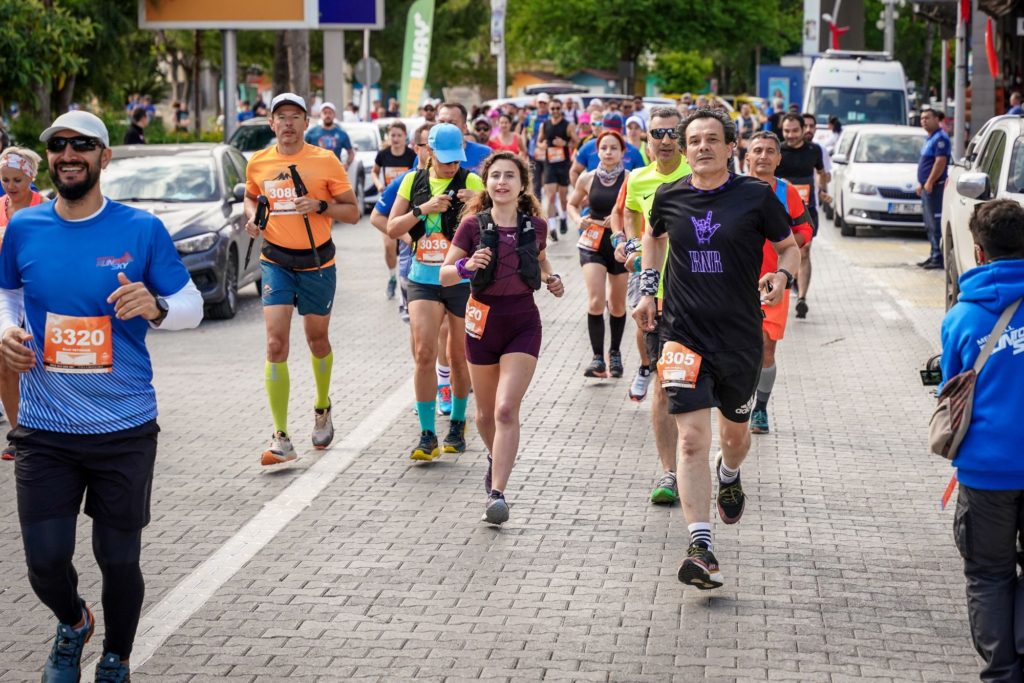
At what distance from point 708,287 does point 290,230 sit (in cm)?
331

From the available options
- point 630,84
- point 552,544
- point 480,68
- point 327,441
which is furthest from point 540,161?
point 480,68

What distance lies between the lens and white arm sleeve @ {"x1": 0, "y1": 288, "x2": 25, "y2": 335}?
205 inches

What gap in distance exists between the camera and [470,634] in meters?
6.03

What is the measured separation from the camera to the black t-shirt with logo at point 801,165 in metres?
15.6

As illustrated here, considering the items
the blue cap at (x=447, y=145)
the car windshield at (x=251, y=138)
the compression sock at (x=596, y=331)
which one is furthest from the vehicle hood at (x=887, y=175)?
the blue cap at (x=447, y=145)

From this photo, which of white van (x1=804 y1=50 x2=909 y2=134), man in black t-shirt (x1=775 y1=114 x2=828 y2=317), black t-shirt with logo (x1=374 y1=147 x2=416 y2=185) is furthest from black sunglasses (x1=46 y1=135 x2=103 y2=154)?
white van (x1=804 y1=50 x2=909 y2=134)

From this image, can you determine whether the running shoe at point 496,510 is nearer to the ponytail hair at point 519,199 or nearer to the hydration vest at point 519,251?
the hydration vest at point 519,251

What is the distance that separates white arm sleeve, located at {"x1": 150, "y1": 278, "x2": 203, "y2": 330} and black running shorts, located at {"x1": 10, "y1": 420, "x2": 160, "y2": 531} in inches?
13.5

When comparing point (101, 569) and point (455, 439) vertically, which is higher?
point (101, 569)

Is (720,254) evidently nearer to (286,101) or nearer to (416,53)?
(286,101)

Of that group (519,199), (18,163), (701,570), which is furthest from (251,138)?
(701,570)

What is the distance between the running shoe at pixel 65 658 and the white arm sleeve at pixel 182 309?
99 centimetres

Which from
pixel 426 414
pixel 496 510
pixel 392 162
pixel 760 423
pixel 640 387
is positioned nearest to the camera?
pixel 496 510

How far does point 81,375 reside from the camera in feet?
17.1
